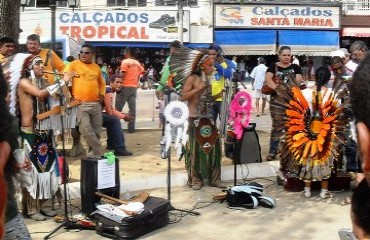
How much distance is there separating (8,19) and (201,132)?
3.38 m

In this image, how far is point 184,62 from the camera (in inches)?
247

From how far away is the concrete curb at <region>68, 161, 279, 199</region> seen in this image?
6.60 metres

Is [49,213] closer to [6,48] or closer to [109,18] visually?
[6,48]

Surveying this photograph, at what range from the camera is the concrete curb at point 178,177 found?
6.60 meters

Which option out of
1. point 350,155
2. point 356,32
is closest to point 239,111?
point 350,155

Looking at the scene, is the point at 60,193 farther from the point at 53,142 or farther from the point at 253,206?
the point at 253,206

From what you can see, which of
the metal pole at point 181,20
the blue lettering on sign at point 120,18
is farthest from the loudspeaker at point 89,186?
the blue lettering on sign at point 120,18

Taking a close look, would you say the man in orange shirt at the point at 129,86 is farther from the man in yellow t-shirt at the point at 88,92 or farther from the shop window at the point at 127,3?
the shop window at the point at 127,3

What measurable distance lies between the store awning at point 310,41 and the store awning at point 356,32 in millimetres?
710

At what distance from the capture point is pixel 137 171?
7695 millimetres

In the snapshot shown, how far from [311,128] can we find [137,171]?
265cm

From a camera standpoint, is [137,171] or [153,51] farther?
[153,51]

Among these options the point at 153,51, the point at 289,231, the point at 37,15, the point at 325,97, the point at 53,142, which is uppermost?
the point at 37,15

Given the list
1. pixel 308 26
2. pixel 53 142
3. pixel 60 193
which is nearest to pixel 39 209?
pixel 60 193
